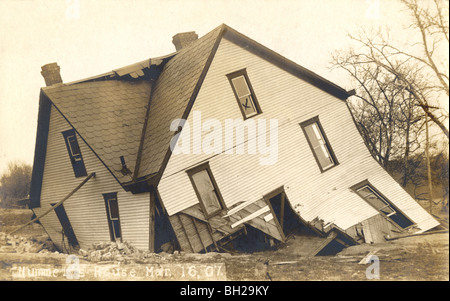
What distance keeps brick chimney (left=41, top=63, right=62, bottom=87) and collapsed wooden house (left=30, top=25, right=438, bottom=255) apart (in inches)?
1.5

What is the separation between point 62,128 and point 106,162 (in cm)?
119

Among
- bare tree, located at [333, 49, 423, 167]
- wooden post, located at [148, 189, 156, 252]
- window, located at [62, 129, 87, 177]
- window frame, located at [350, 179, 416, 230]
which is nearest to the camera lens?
wooden post, located at [148, 189, 156, 252]

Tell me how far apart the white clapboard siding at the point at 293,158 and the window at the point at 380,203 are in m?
0.11

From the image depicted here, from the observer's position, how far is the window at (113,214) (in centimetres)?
718

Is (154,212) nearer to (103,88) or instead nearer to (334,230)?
(103,88)

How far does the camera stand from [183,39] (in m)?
7.90

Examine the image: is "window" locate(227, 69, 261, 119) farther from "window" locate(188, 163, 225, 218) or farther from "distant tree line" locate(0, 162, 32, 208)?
"distant tree line" locate(0, 162, 32, 208)

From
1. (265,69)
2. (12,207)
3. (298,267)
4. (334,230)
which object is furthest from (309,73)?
(12,207)

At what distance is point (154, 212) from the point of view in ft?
22.6

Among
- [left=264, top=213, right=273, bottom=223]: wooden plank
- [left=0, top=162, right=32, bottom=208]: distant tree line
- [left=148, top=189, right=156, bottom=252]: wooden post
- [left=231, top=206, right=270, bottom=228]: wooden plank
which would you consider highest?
[left=0, top=162, right=32, bottom=208]: distant tree line

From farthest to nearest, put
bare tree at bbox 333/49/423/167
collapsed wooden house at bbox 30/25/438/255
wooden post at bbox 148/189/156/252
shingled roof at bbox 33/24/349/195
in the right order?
bare tree at bbox 333/49/423/167 < shingled roof at bbox 33/24/349/195 < collapsed wooden house at bbox 30/25/438/255 < wooden post at bbox 148/189/156/252

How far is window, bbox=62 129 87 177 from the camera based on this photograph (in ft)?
24.1

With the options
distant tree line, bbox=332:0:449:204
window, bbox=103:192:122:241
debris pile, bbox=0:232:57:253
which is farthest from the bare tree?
debris pile, bbox=0:232:57:253

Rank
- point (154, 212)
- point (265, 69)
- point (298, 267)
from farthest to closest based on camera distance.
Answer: point (265, 69) < point (298, 267) < point (154, 212)
